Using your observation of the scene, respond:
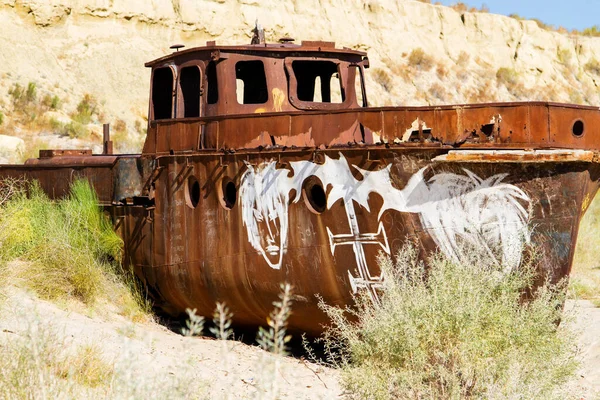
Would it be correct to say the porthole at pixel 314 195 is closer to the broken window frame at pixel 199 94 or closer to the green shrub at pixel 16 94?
the broken window frame at pixel 199 94

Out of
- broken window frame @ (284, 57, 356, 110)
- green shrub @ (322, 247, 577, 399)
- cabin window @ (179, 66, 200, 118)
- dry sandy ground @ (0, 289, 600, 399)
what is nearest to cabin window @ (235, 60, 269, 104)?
broken window frame @ (284, 57, 356, 110)

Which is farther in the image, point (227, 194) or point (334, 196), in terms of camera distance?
point (227, 194)

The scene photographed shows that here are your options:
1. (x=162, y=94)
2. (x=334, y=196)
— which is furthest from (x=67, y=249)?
(x=334, y=196)

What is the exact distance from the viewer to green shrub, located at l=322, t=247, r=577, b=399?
6.88 metres

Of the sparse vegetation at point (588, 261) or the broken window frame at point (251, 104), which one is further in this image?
the sparse vegetation at point (588, 261)

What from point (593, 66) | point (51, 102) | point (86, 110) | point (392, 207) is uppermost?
point (593, 66)

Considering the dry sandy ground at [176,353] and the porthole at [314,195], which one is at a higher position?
the porthole at [314,195]

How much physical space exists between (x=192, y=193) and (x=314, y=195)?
5.80ft

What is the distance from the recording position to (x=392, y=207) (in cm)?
846

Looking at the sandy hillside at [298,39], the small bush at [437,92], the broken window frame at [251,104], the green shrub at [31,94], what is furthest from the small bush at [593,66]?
the broken window frame at [251,104]

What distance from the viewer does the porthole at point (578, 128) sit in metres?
8.07

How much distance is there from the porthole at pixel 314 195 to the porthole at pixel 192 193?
5.33 ft

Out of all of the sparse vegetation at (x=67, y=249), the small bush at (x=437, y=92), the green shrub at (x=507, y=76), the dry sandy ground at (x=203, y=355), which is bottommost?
the dry sandy ground at (x=203, y=355)

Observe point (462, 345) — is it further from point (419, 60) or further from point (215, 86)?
point (419, 60)
